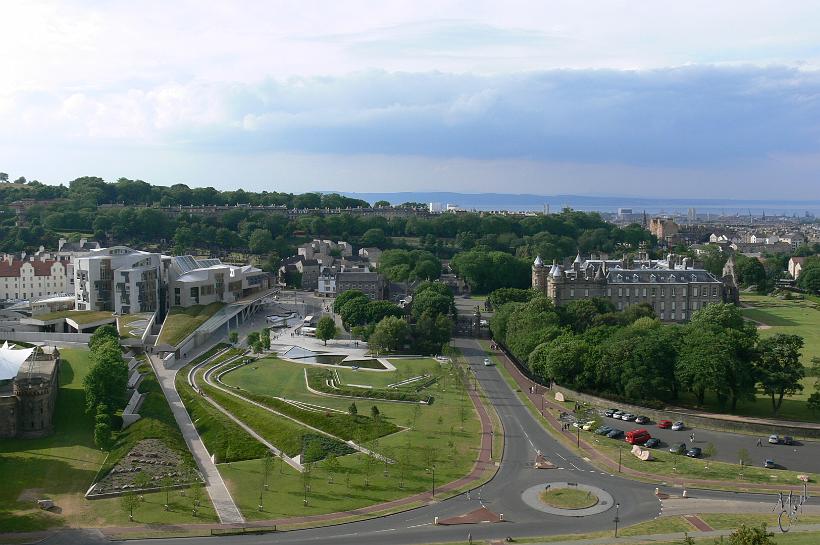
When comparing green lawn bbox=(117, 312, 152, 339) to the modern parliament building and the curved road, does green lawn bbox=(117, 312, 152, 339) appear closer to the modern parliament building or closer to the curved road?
the curved road

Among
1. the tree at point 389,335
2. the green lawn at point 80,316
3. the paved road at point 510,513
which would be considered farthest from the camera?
the green lawn at point 80,316

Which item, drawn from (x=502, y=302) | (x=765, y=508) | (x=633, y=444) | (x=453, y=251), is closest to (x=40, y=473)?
(x=633, y=444)

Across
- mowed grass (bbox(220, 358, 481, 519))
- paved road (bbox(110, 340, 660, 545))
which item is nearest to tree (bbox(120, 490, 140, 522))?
paved road (bbox(110, 340, 660, 545))

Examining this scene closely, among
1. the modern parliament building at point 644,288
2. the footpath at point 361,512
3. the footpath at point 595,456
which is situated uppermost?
the modern parliament building at point 644,288

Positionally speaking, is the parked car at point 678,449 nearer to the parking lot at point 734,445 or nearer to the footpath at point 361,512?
the parking lot at point 734,445

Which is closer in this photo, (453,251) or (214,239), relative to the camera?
(214,239)

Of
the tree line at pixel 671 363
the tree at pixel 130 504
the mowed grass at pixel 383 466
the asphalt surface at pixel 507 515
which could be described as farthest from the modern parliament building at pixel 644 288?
the tree at pixel 130 504

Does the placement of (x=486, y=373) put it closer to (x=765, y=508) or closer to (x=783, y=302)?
(x=765, y=508)
